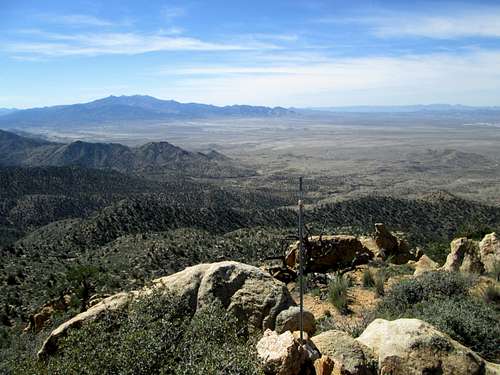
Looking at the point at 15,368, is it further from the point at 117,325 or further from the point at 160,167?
the point at 160,167

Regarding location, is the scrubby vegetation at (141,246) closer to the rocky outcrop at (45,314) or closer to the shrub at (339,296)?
the shrub at (339,296)

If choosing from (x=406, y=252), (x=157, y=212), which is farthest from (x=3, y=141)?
(x=406, y=252)

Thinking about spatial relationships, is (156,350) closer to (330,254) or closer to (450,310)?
(450,310)

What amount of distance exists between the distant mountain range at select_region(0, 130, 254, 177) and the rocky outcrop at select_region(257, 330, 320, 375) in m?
116

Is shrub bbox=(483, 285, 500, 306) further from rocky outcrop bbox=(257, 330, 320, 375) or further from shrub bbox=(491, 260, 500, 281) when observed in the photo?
rocky outcrop bbox=(257, 330, 320, 375)

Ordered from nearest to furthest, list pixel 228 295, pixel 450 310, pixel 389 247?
pixel 450 310 → pixel 228 295 → pixel 389 247

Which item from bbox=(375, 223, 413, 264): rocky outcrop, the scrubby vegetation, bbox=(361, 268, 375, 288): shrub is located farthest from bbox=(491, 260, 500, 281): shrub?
bbox=(375, 223, 413, 264): rocky outcrop

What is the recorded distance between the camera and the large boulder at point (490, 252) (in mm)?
14883

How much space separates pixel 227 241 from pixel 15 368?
84.0ft

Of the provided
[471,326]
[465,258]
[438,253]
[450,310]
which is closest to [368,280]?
[465,258]

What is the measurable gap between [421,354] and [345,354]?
1090 millimetres

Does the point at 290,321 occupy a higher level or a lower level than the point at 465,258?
higher

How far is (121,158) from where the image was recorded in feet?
479

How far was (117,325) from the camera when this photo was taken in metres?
7.96
